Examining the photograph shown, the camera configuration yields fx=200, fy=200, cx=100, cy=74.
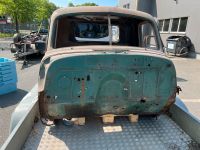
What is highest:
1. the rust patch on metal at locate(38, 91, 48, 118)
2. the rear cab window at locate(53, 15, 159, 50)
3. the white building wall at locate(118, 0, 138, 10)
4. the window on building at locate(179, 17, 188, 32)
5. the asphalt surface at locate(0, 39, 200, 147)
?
the white building wall at locate(118, 0, 138, 10)

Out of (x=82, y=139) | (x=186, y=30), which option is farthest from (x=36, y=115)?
(x=186, y=30)

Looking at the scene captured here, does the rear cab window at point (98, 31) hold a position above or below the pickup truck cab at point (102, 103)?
above

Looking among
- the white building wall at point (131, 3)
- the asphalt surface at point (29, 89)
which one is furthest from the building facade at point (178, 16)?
the asphalt surface at point (29, 89)

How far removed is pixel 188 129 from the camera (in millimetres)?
2682

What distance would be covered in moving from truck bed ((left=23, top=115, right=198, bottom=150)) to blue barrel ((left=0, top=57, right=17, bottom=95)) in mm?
3429

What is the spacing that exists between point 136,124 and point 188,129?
2.33 feet

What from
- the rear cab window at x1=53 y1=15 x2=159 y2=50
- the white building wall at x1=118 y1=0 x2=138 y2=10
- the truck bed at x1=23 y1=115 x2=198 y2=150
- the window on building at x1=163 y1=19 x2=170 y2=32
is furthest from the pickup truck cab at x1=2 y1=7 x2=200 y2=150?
the white building wall at x1=118 y1=0 x2=138 y2=10

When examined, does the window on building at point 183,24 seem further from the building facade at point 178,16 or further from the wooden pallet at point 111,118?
the wooden pallet at point 111,118

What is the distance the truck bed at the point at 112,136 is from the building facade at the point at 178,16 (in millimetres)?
12204

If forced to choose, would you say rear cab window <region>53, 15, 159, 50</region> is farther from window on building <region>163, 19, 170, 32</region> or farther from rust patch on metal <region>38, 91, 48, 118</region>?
window on building <region>163, 19, 170, 32</region>

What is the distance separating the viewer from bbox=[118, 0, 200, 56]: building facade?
13586mm

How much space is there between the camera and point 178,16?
1567cm

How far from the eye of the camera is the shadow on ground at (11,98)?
5.18 metres

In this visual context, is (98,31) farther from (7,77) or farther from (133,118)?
(7,77)
